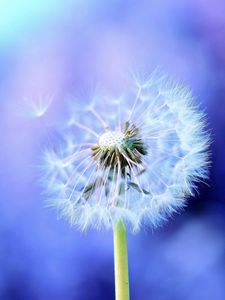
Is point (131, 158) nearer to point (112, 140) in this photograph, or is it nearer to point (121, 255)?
point (112, 140)

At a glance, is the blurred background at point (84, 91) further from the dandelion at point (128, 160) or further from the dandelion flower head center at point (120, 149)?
the dandelion flower head center at point (120, 149)

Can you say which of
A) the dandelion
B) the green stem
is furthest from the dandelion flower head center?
the green stem

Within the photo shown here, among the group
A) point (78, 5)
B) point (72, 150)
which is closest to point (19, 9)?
point (78, 5)

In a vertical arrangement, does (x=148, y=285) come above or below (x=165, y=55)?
below

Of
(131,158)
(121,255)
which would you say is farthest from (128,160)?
(121,255)

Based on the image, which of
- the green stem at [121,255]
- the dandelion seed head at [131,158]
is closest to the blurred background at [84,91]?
the dandelion seed head at [131,158]

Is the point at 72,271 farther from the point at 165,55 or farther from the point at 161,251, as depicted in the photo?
the point at 165,55
